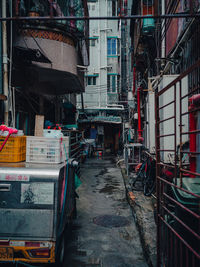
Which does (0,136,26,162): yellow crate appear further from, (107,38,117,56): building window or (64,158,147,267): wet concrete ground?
(107,38,117,56): building window

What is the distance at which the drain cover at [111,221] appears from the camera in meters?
6.36

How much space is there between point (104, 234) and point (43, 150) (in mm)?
3053

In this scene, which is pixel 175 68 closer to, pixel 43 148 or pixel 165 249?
pixel 43 148

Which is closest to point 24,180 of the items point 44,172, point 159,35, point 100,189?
point 44,172

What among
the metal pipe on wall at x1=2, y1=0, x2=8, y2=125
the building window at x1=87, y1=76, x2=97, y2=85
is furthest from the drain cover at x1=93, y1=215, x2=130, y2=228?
the building window at x1=87, y1=76, x2=97, y2=85

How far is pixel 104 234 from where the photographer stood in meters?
5.70

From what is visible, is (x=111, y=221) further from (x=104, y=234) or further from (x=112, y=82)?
(x=112, y=82)

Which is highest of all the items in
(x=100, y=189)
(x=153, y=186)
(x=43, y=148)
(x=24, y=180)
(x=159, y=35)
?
(x=159, y=35)

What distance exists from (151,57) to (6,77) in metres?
7.95

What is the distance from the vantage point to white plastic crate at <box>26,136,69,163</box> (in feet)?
13.3

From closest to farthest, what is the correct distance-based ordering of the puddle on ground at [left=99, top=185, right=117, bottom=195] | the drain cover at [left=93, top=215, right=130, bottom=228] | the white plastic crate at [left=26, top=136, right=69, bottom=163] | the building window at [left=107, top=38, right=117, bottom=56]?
the white plastic crate at [left=26, top=136, right=69, bottom=163] → the drain cover at [left=93, top=215, right=130, bottom=228] → the puddle on ground at [left=99, top=185, right=117, bottom=195] → the building window at [left=107, top=38, right=117, bottom=56]

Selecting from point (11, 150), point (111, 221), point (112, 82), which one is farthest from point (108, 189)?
point (112, 82)

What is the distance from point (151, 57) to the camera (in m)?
11.9

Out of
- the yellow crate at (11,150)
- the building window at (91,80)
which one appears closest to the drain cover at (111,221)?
the yellow crate at (11,150)
